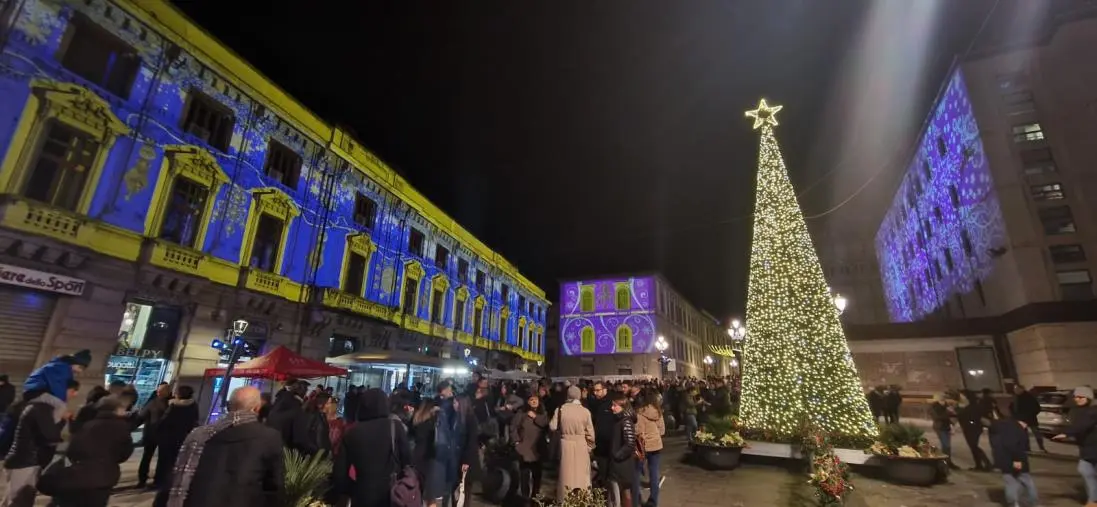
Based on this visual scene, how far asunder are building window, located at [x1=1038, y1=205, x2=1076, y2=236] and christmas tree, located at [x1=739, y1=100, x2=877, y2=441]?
2232cm

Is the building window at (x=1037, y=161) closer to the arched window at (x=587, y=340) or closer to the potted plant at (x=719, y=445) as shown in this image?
the potted plant at (x=719, y=445)

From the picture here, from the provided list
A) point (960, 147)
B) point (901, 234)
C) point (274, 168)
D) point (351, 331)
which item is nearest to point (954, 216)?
point (960, 147)

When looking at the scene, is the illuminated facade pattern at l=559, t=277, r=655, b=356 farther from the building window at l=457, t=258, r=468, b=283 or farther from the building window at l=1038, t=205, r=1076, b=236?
the building window at l=1038, t=205, r=1076, b=236

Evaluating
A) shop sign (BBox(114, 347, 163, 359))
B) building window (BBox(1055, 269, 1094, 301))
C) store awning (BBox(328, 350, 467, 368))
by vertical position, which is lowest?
shop sign (BBox(114, 347, 163, 359))

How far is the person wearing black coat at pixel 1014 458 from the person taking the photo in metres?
6.87

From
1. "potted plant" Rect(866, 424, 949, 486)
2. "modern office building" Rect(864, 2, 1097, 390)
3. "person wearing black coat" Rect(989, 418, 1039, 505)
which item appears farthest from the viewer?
"modern office building" Rect(864, 2, 1097, 390)

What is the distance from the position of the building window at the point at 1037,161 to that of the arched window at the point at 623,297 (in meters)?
31.3

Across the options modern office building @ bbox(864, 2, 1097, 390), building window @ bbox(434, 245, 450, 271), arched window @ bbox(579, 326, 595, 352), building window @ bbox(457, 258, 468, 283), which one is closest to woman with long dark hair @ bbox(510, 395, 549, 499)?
building window @ bbox(434, 245, 450, 271)

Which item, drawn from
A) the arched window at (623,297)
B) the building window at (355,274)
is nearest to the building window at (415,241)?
the building window at (355,274)

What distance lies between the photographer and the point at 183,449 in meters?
3.35

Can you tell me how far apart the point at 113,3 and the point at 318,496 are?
14226mm

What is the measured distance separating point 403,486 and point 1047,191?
34.5 m

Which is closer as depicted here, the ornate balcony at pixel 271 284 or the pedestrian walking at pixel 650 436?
the pedestrian walking at pixel 650 436

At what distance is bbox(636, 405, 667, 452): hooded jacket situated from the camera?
7.55 m
